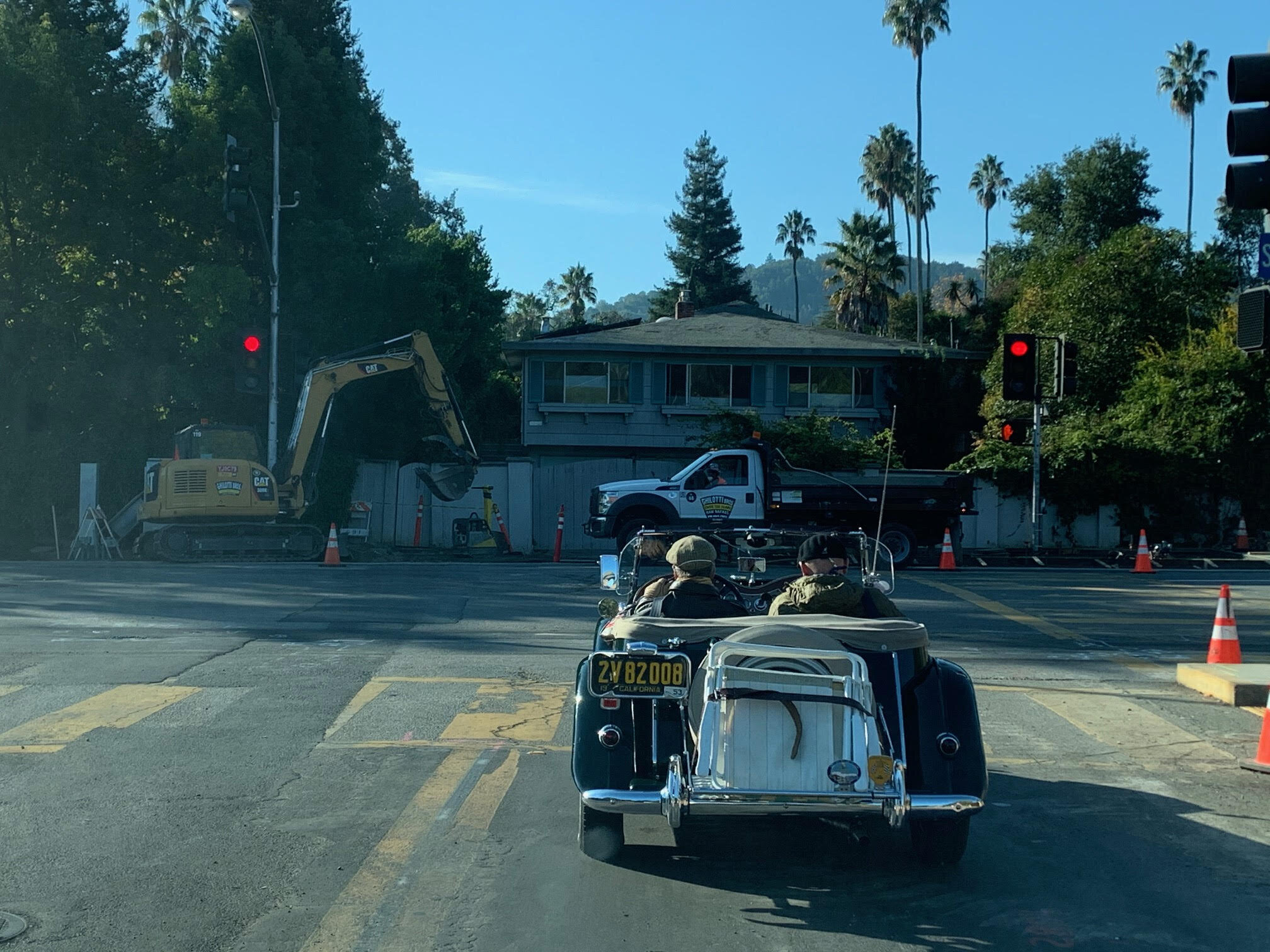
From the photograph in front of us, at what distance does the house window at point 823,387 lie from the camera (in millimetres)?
37406

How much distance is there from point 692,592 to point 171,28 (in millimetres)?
55643

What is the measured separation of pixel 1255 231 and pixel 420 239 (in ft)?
145

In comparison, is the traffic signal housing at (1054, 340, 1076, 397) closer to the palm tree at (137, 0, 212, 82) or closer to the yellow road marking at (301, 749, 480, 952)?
the yellow road marking at (301, 749, 480, 952)

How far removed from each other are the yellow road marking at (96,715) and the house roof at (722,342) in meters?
26.4

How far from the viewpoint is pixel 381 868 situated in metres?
5.45

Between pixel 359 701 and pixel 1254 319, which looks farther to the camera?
pixel 359 701

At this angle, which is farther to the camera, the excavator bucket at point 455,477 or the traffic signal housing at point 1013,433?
the excavator bucket at point 455,477

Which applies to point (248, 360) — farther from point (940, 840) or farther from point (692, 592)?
point (940, 840)

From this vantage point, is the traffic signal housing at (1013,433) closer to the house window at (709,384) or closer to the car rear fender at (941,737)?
the car rear fender at (941,737)

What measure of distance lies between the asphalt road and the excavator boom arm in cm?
1307

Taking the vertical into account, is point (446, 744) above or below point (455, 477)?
below

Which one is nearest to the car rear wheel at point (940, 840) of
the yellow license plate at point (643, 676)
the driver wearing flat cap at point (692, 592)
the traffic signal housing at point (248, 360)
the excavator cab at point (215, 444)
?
the yellow license plate at point (643, 676)

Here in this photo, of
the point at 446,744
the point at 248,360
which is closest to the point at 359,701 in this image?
the point at 446,744

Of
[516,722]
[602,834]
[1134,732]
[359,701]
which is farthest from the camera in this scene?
[359,701]
